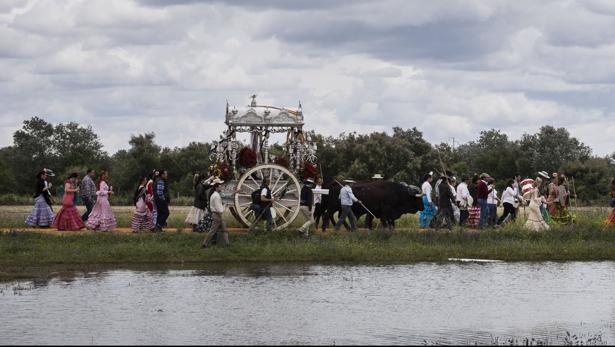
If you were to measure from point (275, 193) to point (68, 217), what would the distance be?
5439 mm

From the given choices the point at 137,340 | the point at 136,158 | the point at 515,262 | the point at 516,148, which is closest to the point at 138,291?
the point at 137,340

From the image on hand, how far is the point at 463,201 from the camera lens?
35.1 meters

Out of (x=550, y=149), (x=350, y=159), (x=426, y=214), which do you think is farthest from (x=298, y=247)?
(x=550, y=149)

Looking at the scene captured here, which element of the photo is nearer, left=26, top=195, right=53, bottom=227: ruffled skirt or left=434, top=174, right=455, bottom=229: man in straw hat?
left=26, top=195, right=53, bottom=227: ruffled skirt

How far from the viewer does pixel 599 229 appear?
32469mm

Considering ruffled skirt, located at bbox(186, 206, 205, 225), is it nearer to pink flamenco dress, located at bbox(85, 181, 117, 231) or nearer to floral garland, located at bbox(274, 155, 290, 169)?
pink flamenco dress, located at bbox(85, 181, 117, 231)

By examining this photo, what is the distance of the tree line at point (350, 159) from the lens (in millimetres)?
71562

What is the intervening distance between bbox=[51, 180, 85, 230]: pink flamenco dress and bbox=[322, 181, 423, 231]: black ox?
666 centimetres

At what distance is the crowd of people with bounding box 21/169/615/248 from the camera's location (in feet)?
104

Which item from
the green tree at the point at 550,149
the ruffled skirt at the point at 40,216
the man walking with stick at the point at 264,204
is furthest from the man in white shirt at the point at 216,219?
the green tree at the point at 550,149

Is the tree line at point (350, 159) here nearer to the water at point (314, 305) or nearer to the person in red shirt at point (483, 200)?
the person in red shirt at point (483, 200)

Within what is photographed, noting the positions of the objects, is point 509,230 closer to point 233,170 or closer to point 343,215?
point 343,215

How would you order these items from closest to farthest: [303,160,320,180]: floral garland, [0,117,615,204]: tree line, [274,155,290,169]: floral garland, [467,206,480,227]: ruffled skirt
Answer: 1. [303,160,320,180]: floral garland
2. [274,155,290,169]: floral garland
3. [467,206,480,227]: ruffled skirt
4. [0,117,615,204]: tree line

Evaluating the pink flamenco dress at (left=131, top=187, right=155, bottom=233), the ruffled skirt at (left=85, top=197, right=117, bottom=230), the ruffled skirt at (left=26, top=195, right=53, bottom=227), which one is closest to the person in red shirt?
the pink flamenco dress at (left=131, top=187, right=155, bottom=233)
